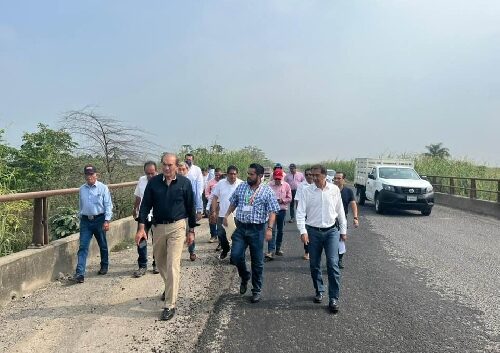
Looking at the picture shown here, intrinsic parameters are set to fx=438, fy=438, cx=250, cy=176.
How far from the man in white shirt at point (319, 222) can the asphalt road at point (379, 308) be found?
0.48 m

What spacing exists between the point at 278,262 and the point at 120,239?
11.7 ft

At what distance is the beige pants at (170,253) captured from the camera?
16.3 ft

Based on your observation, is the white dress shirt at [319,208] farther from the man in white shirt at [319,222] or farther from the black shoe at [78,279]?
the black shoe at [78,279]

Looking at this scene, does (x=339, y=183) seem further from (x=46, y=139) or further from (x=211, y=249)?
(x=46, y=139)

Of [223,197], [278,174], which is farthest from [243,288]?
[278,174]

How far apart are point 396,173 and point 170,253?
13.6 metres

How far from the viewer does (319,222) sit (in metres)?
5.55

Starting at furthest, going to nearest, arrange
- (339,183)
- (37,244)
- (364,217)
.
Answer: (364,217) < (339,183) < (37,244)

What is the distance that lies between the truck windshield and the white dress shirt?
11661 millimetres

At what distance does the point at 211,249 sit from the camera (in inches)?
356

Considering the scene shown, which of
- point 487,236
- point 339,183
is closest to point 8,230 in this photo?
point 339,183

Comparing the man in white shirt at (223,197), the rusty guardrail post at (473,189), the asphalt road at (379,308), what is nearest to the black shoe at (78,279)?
the asphalt road at (379,308)

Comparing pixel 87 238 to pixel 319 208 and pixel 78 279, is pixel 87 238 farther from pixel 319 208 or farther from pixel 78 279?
pixel 319 208

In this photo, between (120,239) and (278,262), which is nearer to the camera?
(278,262)
